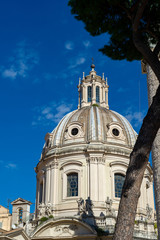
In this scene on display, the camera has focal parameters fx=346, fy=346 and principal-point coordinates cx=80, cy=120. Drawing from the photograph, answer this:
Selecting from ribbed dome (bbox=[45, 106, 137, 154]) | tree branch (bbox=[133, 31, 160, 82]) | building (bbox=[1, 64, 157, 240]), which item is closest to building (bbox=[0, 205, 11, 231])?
building (bbox=[1, 64, 157, 240])

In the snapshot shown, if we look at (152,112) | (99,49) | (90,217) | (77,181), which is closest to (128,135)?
(77,181)

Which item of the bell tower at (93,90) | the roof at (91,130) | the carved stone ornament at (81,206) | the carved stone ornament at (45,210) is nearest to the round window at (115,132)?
the roof at (91,130)

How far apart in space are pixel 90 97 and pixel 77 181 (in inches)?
538

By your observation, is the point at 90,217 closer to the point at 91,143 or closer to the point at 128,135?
the point at 91,143

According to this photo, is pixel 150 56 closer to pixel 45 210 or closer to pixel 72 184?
pixel 45 210

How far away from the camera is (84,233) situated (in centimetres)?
2589

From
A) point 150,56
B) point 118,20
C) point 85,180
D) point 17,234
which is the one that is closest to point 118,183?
point 85,180

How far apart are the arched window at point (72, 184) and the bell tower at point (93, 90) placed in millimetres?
11579

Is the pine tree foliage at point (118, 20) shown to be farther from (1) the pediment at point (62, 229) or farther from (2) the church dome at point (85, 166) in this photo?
(2) the church dome at point (85, 166)

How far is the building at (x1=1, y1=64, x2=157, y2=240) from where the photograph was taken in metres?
26.6

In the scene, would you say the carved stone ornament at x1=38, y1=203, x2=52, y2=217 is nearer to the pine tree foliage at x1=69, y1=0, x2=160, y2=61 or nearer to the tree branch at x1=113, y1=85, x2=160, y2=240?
the pine tree foliage at x1=69, y1=0, x2=160, y2=61

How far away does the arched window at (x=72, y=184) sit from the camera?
105 feet

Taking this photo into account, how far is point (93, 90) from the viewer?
140 ft

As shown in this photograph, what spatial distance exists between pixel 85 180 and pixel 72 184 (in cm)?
142
